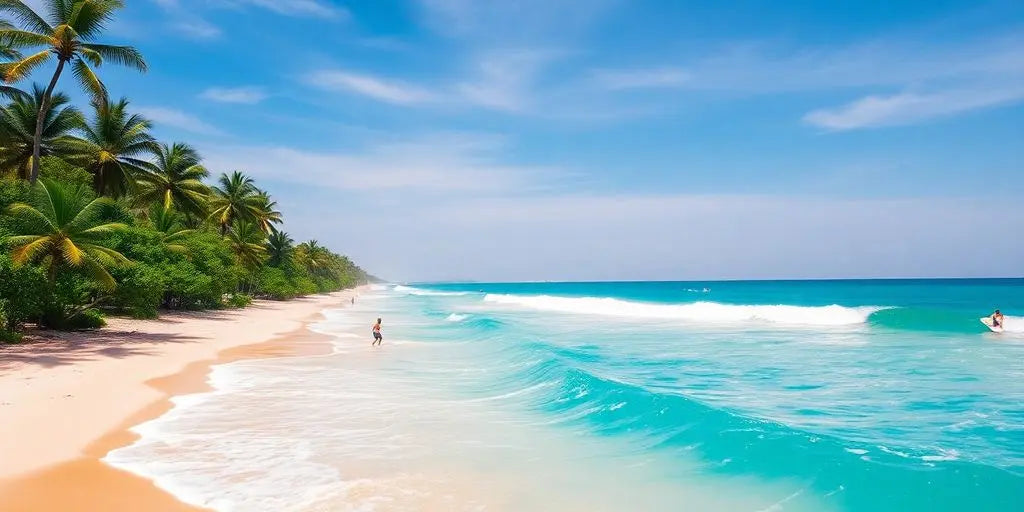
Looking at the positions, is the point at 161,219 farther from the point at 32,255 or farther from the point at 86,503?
the point at 86,503

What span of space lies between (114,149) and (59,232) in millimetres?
15042

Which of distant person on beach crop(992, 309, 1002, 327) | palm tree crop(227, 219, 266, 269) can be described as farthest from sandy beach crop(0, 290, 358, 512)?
distant person on beach crop(992, 309, 1002, 327)

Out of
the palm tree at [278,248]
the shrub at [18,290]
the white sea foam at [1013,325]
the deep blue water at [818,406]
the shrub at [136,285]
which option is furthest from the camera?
the palm tree at [278,248]

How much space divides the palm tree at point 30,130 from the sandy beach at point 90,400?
955 cm

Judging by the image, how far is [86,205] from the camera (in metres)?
17.6

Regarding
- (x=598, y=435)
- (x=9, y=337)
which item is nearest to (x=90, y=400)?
(x=9, y=337)

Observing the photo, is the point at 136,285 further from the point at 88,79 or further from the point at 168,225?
the point at 168,225

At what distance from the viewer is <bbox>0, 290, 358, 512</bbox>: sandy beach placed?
6.06 m

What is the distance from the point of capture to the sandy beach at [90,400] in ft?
19.9

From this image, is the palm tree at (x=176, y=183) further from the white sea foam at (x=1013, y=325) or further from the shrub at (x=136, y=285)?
the white sea foam at (x=1013, y=325)

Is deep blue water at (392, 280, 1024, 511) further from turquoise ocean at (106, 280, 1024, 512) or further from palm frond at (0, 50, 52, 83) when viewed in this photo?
palm frond at (0, 50, 52, 83)

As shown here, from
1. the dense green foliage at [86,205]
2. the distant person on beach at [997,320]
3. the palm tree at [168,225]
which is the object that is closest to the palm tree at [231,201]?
the dense green foliage at [86,205]

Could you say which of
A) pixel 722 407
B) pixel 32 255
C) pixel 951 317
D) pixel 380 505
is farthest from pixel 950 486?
pixel 951 317

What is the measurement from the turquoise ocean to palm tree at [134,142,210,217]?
23.4m
